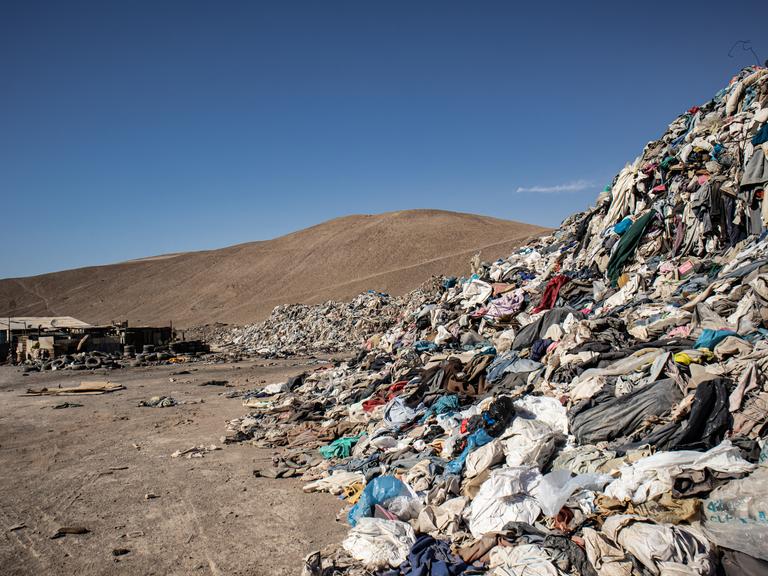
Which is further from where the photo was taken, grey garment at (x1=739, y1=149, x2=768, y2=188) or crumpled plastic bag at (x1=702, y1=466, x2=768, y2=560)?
grey garment at (x1=739, y1=149, x2=768, y2=188)

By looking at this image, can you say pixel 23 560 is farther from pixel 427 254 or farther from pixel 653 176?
pixel 427 254

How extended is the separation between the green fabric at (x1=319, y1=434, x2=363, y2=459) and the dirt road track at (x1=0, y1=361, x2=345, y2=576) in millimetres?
836

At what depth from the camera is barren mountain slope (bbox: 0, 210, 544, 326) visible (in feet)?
145

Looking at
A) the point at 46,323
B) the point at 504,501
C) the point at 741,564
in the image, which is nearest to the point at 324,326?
the point at 46,323

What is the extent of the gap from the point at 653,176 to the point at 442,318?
505 centimetres

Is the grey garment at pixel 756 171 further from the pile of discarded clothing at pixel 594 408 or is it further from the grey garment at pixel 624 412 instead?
the grey garment at pixel 624 412

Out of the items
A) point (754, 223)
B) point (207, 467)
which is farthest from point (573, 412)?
point (207, 467)

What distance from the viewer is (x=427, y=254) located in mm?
49219

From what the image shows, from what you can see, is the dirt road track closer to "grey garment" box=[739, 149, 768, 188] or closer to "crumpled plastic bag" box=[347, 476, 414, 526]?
"crumpled plastic bag" box=[347, 476, 414, 526]

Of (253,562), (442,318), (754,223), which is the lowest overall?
(253,562)

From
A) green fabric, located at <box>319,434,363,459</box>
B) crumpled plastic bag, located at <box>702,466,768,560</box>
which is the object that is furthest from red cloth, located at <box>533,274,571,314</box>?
crumpled plastic bag, located at <box>702,466,768,560</box>

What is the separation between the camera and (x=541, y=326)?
337 inches

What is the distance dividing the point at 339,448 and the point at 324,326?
2066 centimetres

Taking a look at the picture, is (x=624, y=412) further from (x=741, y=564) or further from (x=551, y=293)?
(x=551, y=293)
